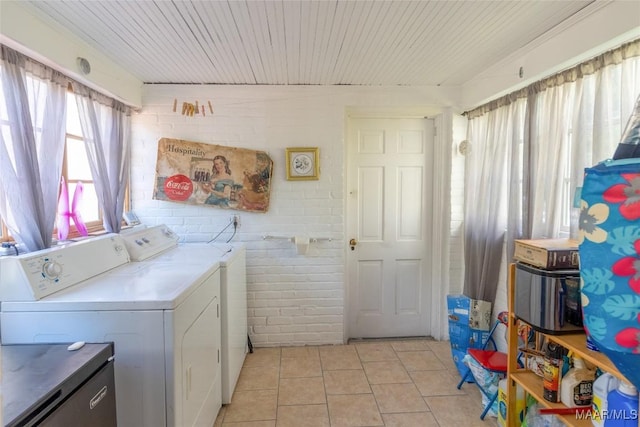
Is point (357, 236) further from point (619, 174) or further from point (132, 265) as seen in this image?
point (619, 174)

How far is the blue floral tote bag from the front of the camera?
90 centimetres

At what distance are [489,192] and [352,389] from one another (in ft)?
5.77

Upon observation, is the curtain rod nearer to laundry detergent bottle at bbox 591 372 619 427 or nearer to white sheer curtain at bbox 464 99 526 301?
white sheer curtain at bbox 464 99 526 301

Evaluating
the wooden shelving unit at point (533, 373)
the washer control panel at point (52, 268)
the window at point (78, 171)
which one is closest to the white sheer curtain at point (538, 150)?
the wooden shelving unit at point (533, 373)

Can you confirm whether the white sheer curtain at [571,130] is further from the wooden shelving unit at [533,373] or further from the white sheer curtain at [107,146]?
the white sheer curtain at [107,146]

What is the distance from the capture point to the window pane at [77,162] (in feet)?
7.20

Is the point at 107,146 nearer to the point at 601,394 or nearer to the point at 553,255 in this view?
the point at 553,255

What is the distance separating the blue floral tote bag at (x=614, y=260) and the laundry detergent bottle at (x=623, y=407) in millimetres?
347

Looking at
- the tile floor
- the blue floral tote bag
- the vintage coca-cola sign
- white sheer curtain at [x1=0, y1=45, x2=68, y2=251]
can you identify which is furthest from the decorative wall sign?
the blue floral tote bag

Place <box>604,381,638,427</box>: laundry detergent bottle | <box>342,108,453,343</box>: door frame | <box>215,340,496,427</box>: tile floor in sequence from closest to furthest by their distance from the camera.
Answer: <box>604,381,638,427</box>: laundry detergent bottle → <box>215,340,496,427</box>: tile floor → <box>342,108,453,343</box>: door frame

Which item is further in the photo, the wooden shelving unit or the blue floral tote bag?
the wooden shelving unit

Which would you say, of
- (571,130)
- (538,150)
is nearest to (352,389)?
(538,150)

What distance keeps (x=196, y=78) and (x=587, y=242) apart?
8.86 feet

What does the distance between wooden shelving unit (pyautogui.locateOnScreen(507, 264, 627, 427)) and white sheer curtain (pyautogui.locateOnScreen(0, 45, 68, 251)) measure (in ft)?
Result: 7.98
